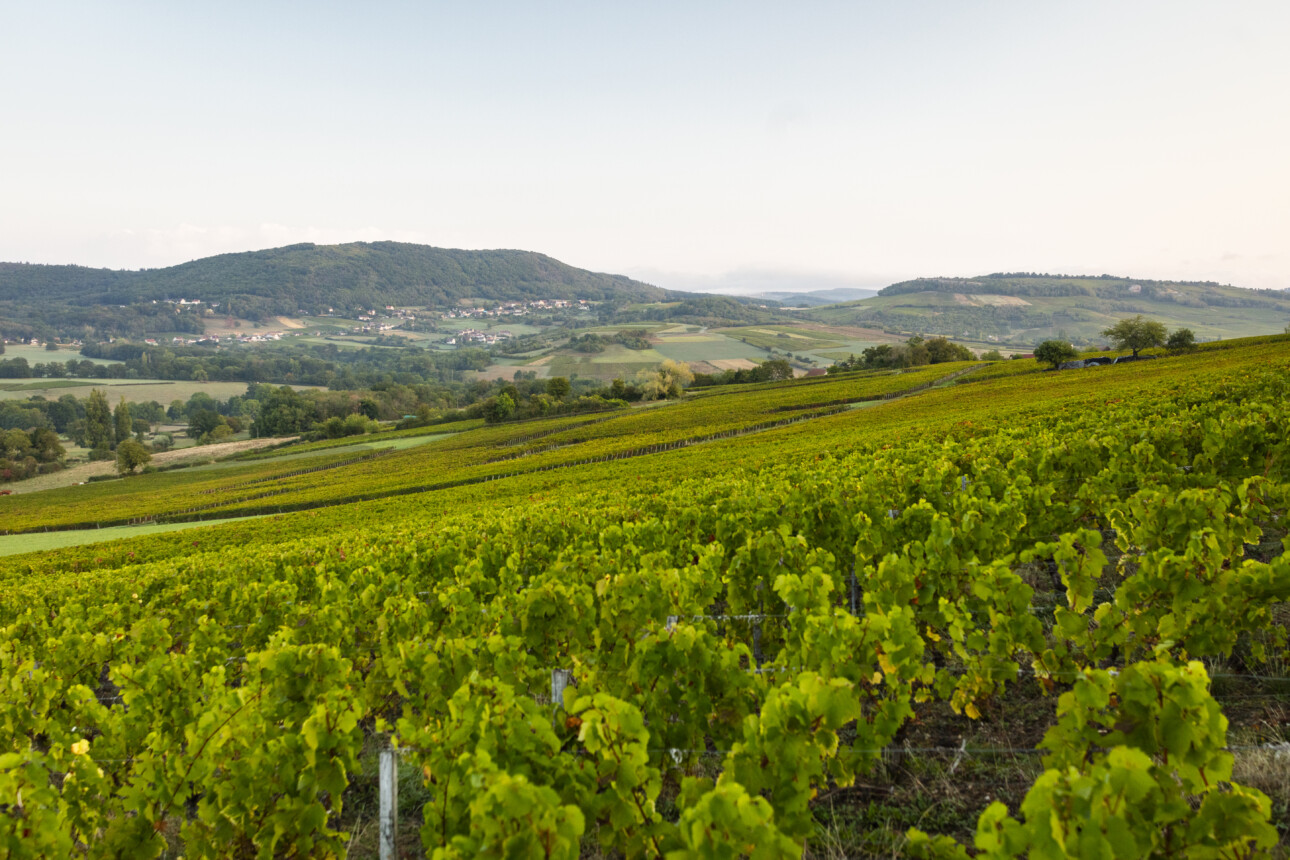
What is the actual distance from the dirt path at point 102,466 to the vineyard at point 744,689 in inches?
3670

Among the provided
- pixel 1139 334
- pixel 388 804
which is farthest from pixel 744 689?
pixel 1139 334

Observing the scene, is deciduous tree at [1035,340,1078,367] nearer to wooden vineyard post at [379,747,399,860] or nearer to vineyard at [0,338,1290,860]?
vineyard at [0,338,1290,860]

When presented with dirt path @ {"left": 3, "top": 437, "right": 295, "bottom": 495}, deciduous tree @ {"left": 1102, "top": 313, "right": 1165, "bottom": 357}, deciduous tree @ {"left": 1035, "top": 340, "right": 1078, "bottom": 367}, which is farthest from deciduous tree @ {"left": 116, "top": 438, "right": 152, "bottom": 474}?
deciduous tree @ {"left": 1102, "top": 313, "right": 1165, "bottom": 357}

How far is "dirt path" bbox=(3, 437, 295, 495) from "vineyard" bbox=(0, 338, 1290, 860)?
93.2 meters

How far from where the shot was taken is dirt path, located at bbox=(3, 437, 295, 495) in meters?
81.1

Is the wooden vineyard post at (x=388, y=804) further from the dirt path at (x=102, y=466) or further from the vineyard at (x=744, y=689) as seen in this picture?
the dirt path at (x=102, y=466)

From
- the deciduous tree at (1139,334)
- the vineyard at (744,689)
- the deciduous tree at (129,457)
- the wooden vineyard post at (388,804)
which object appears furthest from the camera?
the deciduous tree at (129,457)

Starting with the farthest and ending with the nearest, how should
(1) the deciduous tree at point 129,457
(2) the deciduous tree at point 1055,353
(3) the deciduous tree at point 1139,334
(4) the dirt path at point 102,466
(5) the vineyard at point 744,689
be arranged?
(1) the deciduous tree at point 129,457 < (4) the dirt path at point 102,466 < (3) the deciduous tree at point 1139,334 < (2) the deciduous tree at point 1055,353 < (5) the vineyard at point 744,689

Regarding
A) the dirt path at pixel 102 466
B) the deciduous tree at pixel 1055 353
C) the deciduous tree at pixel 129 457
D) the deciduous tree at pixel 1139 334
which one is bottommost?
the dirt path at pixel 102 466

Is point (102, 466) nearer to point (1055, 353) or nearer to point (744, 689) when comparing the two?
point (744, 689)

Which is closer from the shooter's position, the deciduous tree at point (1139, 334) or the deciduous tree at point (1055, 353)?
the deciduous tree at point (1055, 353)

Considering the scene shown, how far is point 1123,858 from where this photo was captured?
8.47ft

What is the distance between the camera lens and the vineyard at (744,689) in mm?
3230

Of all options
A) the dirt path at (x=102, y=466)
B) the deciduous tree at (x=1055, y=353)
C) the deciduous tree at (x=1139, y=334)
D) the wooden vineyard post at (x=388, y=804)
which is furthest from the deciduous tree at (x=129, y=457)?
the deciduous tree at (x=1139, y=334)
